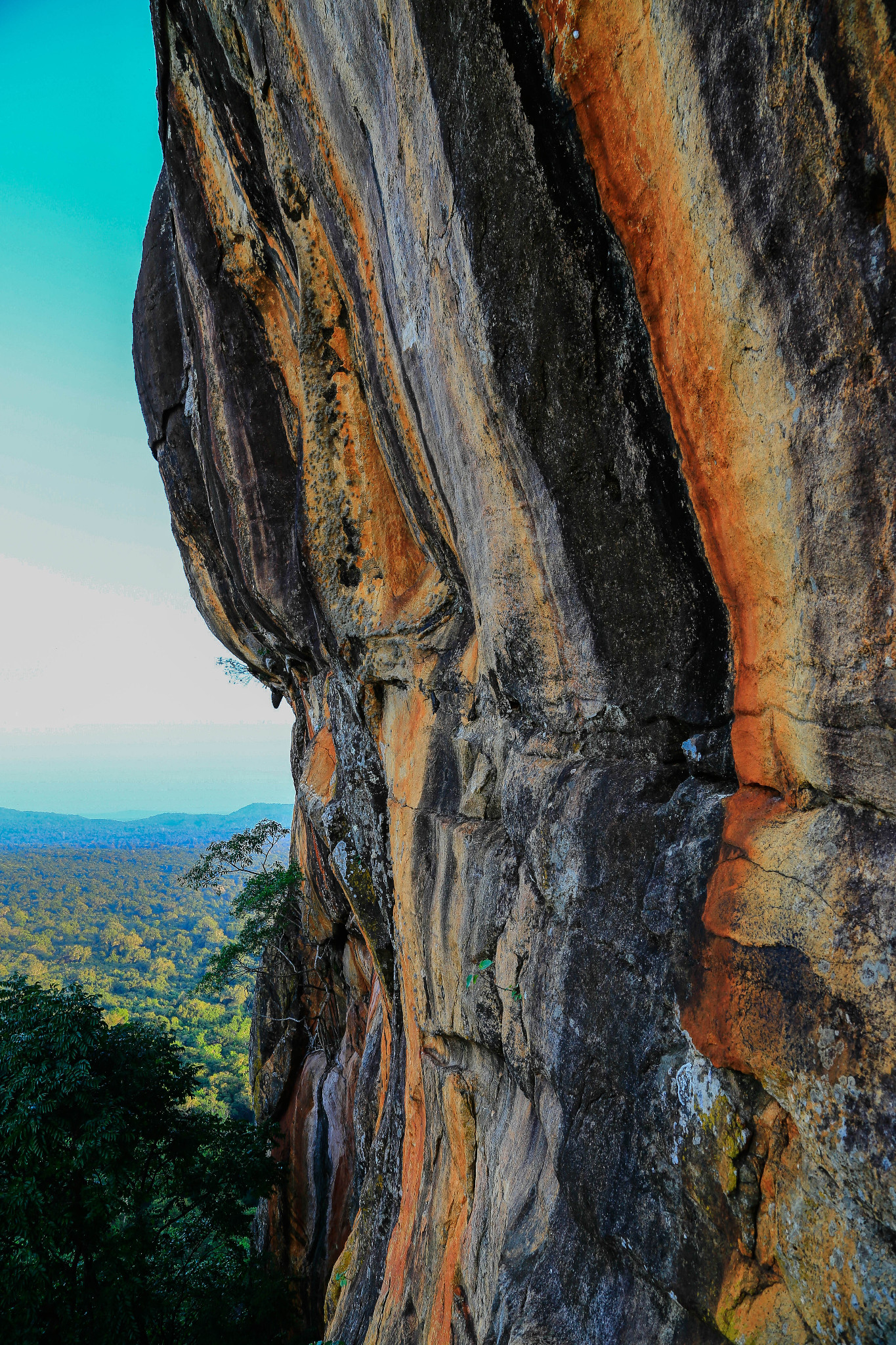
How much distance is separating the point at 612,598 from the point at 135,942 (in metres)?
65.5

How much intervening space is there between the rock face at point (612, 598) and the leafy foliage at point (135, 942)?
1338 cm

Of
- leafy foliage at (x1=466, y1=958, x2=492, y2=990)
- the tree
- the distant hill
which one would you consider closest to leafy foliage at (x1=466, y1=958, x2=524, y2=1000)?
leafy foliage at (x1=466, y1=958, x2=492, y2=990)

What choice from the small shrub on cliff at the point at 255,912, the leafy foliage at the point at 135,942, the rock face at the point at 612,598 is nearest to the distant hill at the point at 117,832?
the leafy foliage at the point at 135,942

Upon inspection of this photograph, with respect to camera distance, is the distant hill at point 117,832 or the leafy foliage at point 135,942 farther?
the distant hill at point 117,832

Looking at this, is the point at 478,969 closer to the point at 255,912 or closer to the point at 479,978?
the point at 479,978

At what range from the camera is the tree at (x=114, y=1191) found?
803cm

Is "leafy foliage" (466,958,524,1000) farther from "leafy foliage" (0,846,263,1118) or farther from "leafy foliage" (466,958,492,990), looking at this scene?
"leafy foliage" (0,846,263,1118)

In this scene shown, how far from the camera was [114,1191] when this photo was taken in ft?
27.9

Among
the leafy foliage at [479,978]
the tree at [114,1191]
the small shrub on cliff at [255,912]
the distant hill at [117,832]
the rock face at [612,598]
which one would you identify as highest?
the rock face at [612,598]

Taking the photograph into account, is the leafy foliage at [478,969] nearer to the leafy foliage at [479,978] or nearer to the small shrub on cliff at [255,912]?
the leafy foliage at [479,978]

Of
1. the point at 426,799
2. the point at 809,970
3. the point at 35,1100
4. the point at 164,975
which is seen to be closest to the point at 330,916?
the point at 35,1100

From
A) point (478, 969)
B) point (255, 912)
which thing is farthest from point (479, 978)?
point (255, 912)

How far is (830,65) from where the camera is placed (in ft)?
7.55

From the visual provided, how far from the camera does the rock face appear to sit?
253cm
